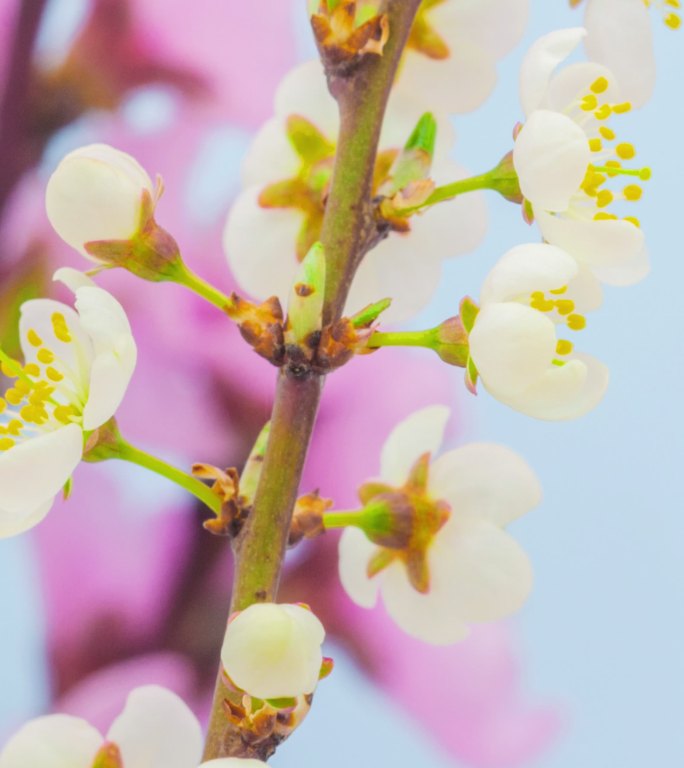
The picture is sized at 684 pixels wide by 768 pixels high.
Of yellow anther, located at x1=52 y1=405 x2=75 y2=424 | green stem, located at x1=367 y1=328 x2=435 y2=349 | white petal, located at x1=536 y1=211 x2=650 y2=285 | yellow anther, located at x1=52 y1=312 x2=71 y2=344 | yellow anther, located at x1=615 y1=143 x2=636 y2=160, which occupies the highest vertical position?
yellow anther, located at x1=615 y1=143 x2=636 y2=160

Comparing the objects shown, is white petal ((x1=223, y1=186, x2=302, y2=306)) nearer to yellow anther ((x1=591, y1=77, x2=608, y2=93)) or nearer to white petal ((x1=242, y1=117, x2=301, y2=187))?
white petal ((x1=242, y1=117, x2=301, y2=187))

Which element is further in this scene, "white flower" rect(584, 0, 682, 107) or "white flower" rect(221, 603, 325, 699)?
"white flower" rect(584, 0, 682, 107)

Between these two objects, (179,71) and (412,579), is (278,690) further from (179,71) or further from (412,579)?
(179,71)

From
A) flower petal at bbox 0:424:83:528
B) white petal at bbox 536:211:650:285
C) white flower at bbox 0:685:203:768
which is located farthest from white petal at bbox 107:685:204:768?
white petal at bbox 536:211:650:285

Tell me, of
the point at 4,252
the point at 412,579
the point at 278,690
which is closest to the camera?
the point at 278,690

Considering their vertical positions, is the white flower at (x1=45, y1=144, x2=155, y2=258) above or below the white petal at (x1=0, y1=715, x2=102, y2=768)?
above

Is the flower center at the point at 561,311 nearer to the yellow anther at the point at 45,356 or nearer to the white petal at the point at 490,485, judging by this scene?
the white petal at the point at 490,485

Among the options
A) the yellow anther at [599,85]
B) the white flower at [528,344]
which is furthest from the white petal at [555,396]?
the yellow anther at [599,85]

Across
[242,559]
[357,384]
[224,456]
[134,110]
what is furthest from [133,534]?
[242,559]
